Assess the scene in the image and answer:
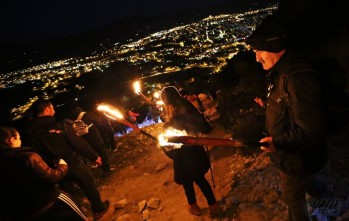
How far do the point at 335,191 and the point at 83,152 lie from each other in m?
4.66

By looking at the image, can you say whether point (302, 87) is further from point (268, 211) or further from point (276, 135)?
point (268, 211)

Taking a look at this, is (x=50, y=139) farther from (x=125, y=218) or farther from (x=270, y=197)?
(x=270, y=197)

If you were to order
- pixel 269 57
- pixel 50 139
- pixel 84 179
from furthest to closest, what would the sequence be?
pixel 84 179
pixel 50 139
pixel 269 57

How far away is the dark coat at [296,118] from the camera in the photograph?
2.34 meters

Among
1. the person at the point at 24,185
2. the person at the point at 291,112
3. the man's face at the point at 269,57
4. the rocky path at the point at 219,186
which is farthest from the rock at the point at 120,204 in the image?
the man's face at the point at 269,57

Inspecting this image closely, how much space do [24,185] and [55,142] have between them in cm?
164

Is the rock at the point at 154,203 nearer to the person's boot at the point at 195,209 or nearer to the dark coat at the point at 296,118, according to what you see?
the person's boot at the point at 195,209

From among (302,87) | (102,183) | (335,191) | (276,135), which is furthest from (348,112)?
(102,183)

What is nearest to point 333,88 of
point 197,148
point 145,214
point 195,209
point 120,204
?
point 197,148

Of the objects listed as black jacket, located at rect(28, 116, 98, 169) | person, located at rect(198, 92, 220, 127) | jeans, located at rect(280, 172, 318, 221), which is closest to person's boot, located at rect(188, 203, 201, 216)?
jeans, located at rect(280, 172, 318, 221)

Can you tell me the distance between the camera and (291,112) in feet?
8.29

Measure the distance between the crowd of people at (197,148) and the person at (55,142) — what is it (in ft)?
0.05

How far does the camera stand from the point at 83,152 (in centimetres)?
605

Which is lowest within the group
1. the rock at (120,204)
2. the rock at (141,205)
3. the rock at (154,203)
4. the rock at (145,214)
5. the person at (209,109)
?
the rock at (120,204)
